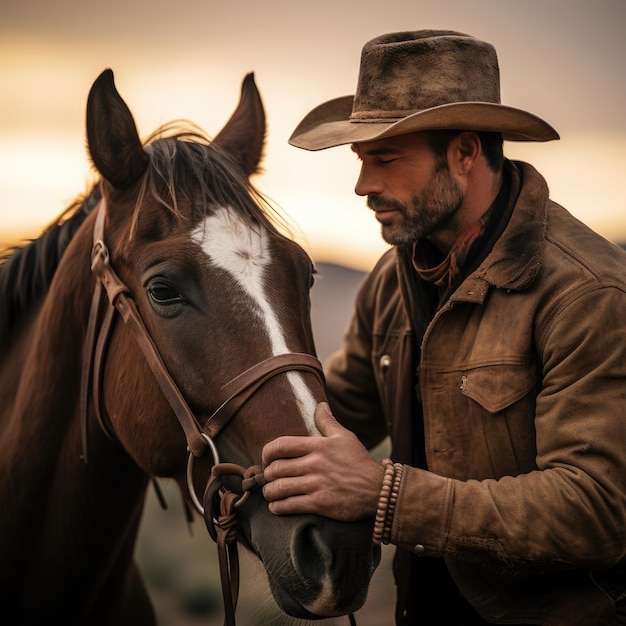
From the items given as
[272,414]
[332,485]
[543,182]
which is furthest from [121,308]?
[543,182]

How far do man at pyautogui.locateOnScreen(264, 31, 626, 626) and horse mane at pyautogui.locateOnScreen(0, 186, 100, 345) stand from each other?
104 cm

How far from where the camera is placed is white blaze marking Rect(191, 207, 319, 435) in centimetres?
215

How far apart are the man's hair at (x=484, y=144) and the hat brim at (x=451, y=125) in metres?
0.06

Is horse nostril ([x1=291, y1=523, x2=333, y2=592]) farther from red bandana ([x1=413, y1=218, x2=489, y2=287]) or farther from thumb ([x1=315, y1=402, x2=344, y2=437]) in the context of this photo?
red bandana ([x1=413, y1=218, x2=489, y2=287])

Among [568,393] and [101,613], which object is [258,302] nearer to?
[568,393]

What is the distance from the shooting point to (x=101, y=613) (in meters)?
2.99

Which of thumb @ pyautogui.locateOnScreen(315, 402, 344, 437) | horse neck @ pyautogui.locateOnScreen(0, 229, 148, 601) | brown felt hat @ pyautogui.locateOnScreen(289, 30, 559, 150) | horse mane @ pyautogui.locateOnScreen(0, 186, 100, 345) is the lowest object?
horse neck @ pyautogui.locateOnScreen(0, 229, 148, 601)

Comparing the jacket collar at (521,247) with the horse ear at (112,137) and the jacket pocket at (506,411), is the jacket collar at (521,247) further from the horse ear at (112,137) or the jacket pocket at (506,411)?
the horse ear at (112,137)

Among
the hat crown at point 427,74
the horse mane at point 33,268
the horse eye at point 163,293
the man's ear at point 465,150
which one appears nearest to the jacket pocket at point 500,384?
the man's ear at point 465,150

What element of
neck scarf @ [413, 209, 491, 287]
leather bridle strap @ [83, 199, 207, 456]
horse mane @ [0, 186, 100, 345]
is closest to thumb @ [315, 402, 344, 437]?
leather bridle strap @ [83, 199, 207, 456]

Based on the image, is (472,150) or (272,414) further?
(472,150)

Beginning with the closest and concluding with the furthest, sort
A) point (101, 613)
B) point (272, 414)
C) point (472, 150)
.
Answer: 1. point (272, 414)
2. point (472, 150)
3. point (101, 613)

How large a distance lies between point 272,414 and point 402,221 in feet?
3.40

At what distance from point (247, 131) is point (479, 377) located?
1439 mm
